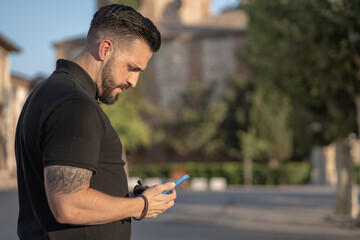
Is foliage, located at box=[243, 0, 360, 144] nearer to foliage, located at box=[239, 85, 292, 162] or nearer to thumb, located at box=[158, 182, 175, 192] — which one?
thumb, located at box=[158, 182, 175, 192]

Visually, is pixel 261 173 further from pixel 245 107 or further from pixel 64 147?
pixel 64 147

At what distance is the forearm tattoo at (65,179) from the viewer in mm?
1868

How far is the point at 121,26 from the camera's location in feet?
7.06

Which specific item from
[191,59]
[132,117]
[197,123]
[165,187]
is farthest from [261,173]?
[165,187]

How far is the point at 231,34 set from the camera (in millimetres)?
51000

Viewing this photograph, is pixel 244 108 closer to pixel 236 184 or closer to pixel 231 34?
pixel 236 184

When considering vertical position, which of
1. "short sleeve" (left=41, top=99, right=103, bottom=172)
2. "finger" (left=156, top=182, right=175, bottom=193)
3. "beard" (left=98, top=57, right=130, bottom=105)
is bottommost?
"finger" (left=156, top=182, right=175, bottom=193)

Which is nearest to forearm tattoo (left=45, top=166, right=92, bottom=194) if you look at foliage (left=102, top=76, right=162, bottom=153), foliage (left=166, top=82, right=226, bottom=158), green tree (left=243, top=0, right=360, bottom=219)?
green tree (left=243, top=0, right=360, bottom=219)

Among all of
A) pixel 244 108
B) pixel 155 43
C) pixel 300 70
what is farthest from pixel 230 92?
pixel 155 43

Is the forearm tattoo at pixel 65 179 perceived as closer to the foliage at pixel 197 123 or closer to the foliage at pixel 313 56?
the foliage at pixel 313 56

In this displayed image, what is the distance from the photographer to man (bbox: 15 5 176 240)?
6.16 ft

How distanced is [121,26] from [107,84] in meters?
0.23

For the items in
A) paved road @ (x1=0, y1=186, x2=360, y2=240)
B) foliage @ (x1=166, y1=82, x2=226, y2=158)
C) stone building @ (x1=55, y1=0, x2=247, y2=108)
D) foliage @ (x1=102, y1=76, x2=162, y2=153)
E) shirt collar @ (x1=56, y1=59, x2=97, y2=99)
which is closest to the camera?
shirt collar @ (x1=56, y1=59, x2=97, y2=99)

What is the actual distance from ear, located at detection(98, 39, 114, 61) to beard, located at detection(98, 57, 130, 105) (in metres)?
0.02
